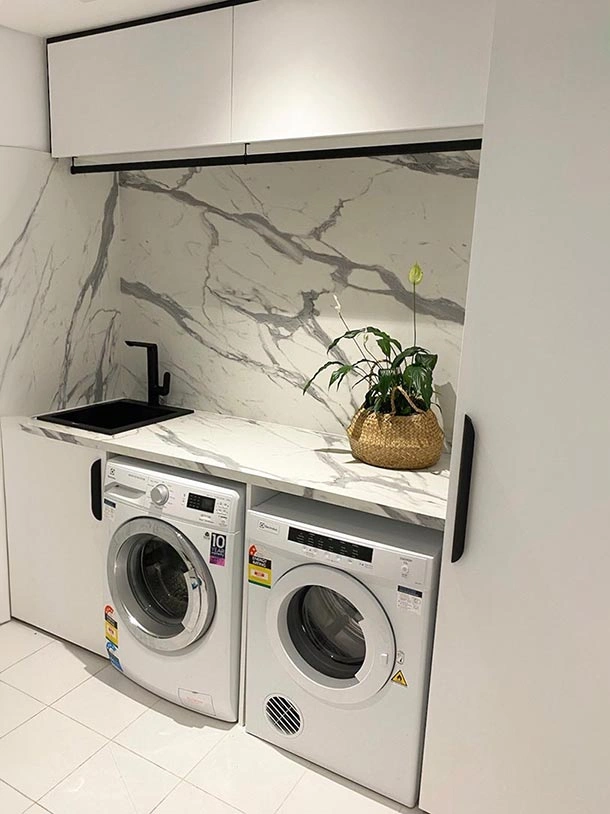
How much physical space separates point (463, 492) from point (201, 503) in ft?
2.80

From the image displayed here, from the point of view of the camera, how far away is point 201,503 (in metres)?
2.07

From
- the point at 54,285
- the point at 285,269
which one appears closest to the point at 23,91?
the point at 54,285

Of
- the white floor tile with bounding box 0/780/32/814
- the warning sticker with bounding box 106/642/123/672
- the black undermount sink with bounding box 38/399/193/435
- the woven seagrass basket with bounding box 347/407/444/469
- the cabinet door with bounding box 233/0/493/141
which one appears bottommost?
the white floor tile with bounding box 0/780/32/814

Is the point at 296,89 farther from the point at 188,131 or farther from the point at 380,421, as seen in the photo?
the point at 380,421

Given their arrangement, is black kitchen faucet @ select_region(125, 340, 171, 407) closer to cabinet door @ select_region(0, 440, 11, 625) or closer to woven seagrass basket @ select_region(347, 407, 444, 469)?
cabinet door @ select_region(0, 440, 11, 625)

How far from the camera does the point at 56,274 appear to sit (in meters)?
2.70

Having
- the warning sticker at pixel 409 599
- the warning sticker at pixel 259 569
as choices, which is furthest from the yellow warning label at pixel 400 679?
the warning sticker at pixel 259 569

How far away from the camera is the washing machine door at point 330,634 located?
1810mm

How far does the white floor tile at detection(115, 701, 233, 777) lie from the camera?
2.03 m

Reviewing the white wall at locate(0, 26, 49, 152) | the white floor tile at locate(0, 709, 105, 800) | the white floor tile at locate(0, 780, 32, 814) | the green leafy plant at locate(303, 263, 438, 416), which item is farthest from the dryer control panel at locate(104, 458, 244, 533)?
the white wall at locate(0, 26, 49, 152)

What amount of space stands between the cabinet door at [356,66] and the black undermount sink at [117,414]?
1.19 meters

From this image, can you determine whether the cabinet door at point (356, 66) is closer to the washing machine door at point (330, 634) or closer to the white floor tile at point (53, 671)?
the washing machine door at point (330, 634)

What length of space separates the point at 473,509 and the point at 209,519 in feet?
2.74

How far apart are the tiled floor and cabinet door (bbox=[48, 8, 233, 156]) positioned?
6.35 ft
